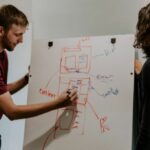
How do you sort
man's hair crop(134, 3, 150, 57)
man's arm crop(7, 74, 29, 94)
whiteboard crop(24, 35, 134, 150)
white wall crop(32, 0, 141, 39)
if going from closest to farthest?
man's hair crop(134, 3, 150, 57) → whiteboard crop(24, 35, 134, 150) → white wall crop(32, 0, 141, 39) → man's arm crop(7, 74, 29, 94)

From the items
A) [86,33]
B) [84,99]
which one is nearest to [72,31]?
[86,33]

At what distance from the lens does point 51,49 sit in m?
1.94

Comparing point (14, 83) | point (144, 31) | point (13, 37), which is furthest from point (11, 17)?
point (144, 31)

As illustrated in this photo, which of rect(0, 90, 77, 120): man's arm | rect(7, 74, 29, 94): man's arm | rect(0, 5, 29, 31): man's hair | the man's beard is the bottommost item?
rect(0, 90, 77, 120): man's arm

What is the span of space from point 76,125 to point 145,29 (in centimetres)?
68

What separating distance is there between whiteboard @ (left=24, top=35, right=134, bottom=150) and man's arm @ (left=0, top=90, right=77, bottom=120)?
0.04 metres

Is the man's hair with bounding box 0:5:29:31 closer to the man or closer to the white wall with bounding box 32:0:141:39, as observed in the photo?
the man

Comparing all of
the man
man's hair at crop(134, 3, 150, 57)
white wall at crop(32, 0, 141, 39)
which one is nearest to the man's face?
the man

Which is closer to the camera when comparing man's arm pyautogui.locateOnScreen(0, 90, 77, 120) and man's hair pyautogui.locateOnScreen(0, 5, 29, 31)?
man's arm pyautogui.locateOnScreen(0, 90, 77, 120)

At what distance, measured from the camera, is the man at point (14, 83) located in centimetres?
181

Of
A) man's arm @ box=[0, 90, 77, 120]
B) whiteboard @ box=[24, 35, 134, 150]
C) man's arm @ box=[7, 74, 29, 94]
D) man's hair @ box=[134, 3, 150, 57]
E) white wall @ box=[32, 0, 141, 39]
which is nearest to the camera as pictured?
man's hair @ box=[134, 3, 150, 57]

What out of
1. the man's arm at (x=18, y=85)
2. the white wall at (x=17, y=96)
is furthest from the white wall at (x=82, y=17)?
the man's arm at (x=18, y=85)

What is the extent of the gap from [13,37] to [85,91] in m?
0.65

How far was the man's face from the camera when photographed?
6.56 ft
